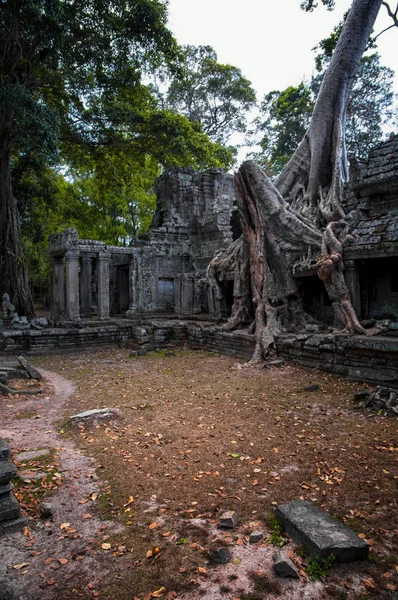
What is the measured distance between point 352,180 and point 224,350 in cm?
580

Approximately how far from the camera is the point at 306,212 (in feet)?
39.1

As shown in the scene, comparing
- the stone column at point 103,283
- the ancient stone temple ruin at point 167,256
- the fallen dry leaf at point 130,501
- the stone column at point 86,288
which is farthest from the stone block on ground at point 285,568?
the stone column at point 86,288

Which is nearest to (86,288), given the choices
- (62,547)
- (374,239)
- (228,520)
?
(374,239)

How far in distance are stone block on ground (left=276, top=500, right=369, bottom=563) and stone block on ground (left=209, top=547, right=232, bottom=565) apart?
52 cm

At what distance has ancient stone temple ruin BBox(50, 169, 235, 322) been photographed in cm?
1574

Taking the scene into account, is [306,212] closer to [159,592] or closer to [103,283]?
[103,283]

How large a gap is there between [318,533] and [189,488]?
135cm

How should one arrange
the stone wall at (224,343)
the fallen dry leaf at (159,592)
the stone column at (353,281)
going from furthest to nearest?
the stone column at (353,281)
the stone wall at (224,343)
the fallen dry leaf at (159,592)

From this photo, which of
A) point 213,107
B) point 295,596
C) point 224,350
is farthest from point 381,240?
point 213,107

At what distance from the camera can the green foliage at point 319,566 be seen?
2.57 metres

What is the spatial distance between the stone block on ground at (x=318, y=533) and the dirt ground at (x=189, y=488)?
0.27ft

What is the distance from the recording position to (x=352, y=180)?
10.4 m

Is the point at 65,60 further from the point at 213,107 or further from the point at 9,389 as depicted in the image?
the point at 213,107

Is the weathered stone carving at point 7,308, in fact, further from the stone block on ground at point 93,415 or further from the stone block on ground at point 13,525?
the stone block on ground at point 13,525
